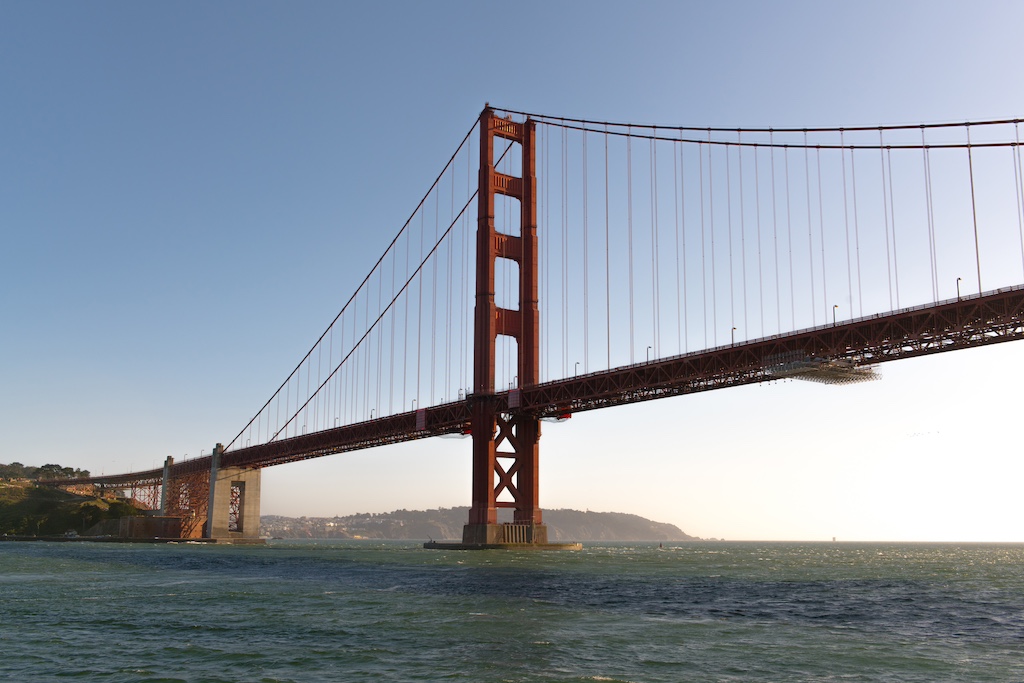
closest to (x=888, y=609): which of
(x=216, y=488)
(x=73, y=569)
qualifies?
(x=73, y=569)

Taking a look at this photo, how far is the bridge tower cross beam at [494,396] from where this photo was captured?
7138 centimetres

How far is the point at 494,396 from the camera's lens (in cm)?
7250

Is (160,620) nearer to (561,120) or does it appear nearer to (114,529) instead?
(561,120)

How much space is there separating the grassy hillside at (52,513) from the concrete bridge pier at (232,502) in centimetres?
1558

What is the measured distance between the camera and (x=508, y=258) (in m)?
76.1

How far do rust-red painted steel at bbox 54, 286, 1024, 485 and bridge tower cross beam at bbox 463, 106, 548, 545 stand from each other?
64.7 inches

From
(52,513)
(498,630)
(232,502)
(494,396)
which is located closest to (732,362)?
(494,396)

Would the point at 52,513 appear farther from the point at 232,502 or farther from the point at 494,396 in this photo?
the point at 494,396

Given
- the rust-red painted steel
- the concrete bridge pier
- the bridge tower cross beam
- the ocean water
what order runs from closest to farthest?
the ocean water
the rust-red painted steel
the bridge tower cross beam
the concrete bridge pier

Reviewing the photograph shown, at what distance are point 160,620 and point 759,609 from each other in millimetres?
17875

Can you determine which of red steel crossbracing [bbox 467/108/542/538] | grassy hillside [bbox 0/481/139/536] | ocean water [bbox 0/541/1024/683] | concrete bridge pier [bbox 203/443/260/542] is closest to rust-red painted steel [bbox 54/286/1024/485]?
red steel crossbracing [bbox 467/108/542/538]

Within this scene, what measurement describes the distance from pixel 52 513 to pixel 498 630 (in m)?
123

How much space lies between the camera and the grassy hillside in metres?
123

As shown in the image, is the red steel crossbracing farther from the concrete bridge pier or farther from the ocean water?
the concrete bridge pier
